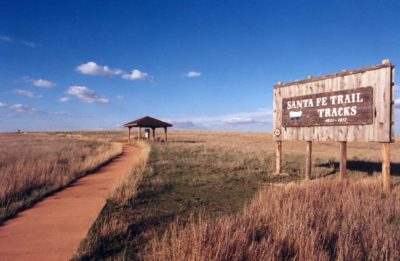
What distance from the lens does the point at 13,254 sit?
4.48 meters

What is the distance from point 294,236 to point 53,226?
14.1 feet

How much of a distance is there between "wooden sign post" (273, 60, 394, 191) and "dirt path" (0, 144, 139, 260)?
25.3ft

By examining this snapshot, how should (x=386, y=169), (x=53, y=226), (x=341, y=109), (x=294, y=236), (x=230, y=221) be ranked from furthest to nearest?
(x=341, y=109) < (x=386, y=169) < (x=53, y=226) < (x=230, y=221) < (x=294, y=236)

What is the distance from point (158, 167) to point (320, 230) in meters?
10.3

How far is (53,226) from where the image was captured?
5.79m

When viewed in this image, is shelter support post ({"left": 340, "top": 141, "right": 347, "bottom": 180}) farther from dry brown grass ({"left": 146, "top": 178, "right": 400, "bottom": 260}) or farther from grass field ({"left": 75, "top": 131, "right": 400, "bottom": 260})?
dry brown grass ({"left": 146, "top": 178, "right": 400, "bottom": 260})

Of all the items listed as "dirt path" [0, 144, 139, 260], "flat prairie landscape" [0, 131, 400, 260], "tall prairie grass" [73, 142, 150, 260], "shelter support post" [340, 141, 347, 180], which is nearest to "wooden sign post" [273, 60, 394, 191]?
"shelter support post" [340, 141, 347, 180]

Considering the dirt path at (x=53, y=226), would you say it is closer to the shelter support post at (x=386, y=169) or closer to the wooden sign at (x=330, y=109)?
the shelter support post at (x=386, y=169)

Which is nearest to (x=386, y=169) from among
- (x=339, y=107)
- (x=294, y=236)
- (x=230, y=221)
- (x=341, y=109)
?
(x=341, y=109)

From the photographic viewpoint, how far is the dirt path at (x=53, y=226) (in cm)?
457

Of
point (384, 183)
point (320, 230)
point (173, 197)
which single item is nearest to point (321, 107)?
point (384, 183)

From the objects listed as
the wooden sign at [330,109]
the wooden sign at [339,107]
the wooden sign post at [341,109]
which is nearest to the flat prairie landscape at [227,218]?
the wooden sign post at [341,109]

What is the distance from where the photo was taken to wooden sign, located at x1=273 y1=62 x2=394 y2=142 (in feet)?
30.1

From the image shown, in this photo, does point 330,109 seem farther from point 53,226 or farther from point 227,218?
point 53,226
